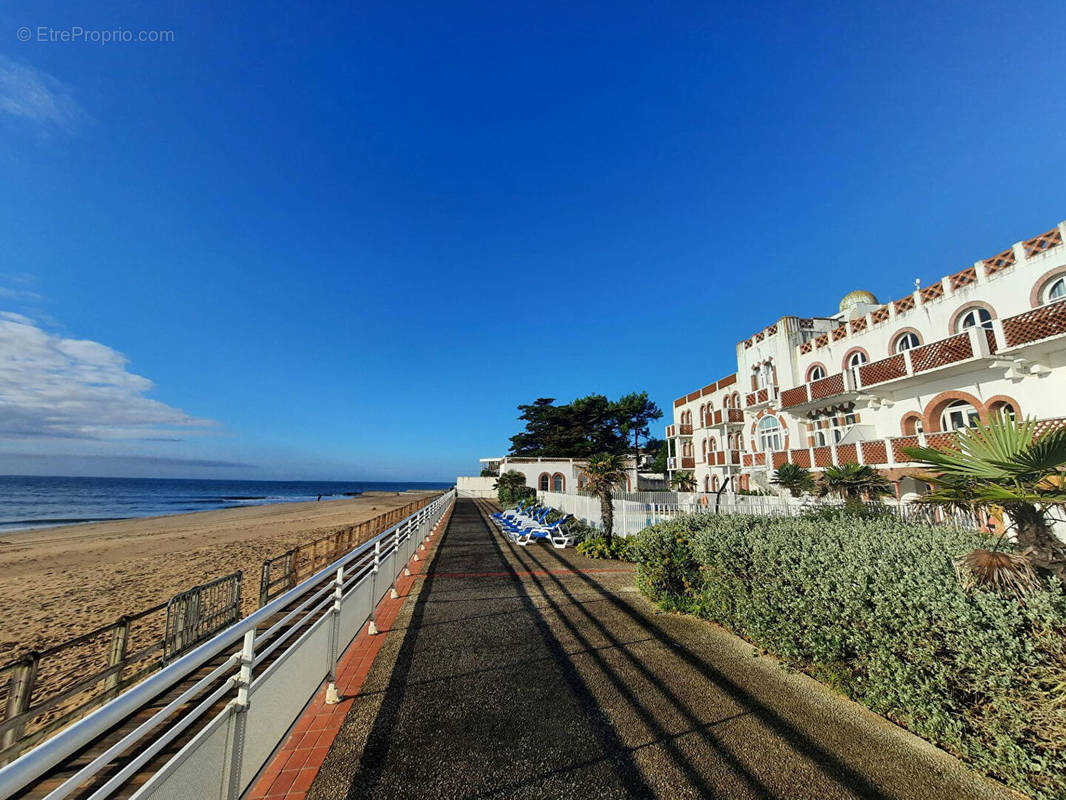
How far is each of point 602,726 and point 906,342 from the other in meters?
18.1

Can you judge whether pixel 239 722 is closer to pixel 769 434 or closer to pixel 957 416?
pixel 957 416

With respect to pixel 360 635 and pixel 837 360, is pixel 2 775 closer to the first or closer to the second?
pixel 360 635

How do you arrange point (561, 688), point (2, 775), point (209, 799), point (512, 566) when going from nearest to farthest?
point (2, 775) < point (209, 799) < point (561, 688) < point (512, 566)

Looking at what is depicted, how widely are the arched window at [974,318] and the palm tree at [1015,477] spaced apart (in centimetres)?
1283

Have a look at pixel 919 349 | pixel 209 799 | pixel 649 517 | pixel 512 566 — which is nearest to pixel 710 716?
pixel 209 799

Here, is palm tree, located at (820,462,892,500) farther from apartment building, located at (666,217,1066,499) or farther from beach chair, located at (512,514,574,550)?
beach chair, located at (512,514,574,550)

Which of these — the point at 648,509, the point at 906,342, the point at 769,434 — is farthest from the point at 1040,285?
the point at 648,509

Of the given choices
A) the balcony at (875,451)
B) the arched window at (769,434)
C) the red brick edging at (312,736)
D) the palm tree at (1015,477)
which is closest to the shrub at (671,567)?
the palm tree at (1015,477)

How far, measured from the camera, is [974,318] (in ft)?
43.5

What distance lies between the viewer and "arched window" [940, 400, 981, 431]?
13.1m

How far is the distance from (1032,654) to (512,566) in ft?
26.0

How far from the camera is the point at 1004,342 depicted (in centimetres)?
1147

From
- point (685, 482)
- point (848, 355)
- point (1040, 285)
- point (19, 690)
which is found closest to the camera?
point (19, 690)

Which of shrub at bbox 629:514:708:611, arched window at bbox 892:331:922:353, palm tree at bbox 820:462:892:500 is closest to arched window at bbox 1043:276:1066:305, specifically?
arched window at bbox 892:331:922:353
